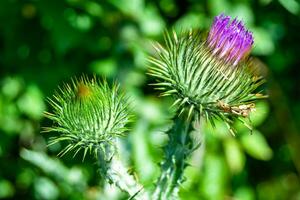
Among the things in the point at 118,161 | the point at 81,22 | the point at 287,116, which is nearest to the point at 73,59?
the point at 81,22

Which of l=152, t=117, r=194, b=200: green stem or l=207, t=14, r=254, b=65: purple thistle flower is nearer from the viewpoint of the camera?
l=207, t=14, r=254, b=65: purple thistle flower

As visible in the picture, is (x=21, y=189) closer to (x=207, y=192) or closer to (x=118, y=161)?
(x=207, y=192)

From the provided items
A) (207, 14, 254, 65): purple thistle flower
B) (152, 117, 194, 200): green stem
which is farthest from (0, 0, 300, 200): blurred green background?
(207, 14, 254, 65): purple thistle flower

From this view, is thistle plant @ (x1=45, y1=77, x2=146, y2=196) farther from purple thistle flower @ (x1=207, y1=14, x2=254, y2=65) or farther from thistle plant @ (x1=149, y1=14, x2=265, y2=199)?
purple thistle flower @ (x1=207, y1=14, x2=254, y2=65)

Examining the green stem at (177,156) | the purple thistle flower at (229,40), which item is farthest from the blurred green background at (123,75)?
the purple thistle flower at (229,40)

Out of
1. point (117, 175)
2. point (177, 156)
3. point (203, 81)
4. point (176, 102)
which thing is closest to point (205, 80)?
point (203, 81)

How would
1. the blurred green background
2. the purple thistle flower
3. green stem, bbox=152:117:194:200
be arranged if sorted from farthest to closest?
the blurred green background, green stem, bbox=152:117:194:200, the purple thistle flower

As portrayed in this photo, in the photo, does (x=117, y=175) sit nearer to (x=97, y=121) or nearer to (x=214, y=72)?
(x=97, y=121)

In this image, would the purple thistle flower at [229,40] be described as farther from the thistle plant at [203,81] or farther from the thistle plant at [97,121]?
the thistle plant at [97,121]
